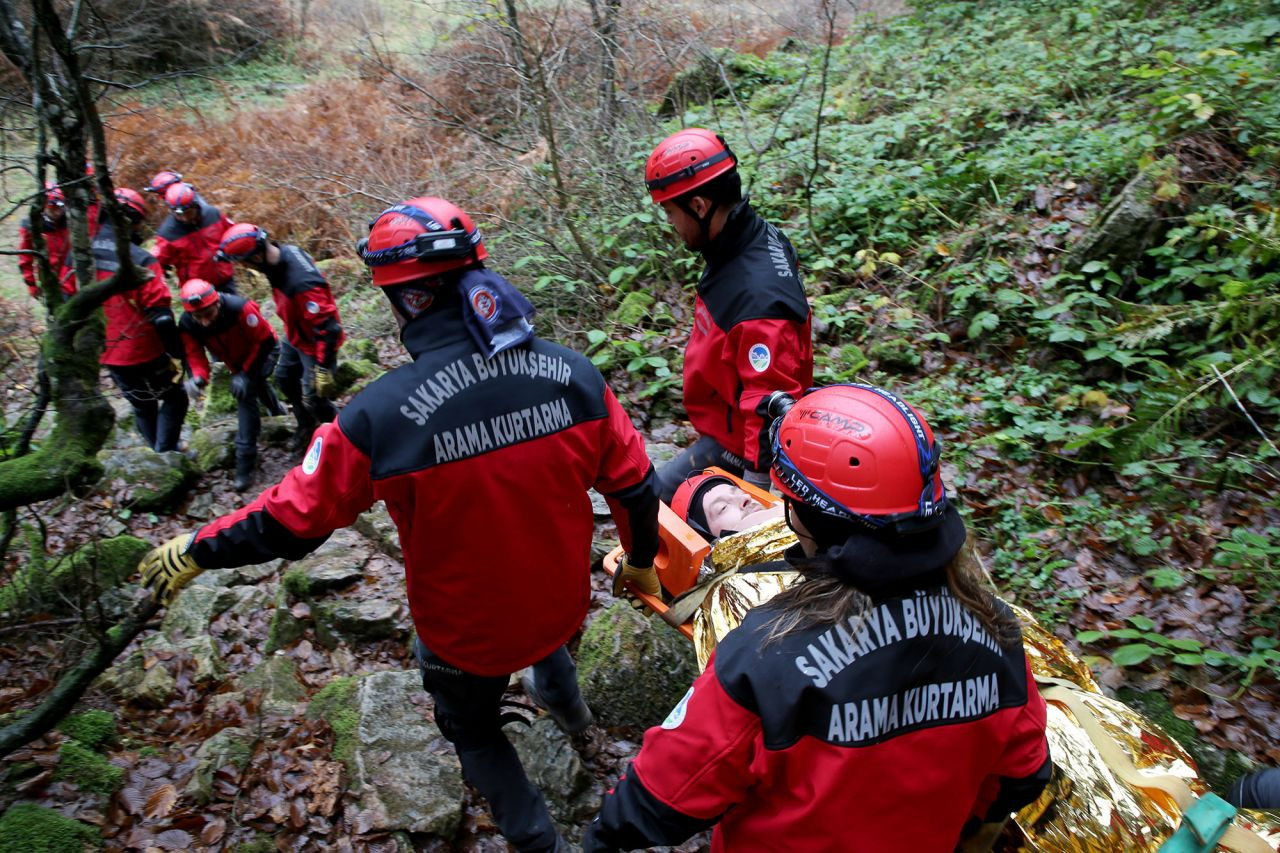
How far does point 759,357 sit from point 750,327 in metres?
0.14

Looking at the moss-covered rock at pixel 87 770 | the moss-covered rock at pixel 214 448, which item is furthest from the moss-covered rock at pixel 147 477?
the moss-covered rock at pixel 87 770

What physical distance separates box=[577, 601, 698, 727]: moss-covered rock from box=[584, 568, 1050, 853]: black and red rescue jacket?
1.93 metres

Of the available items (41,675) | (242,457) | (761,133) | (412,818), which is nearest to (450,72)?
(761,133)

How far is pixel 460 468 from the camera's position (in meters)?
2.36

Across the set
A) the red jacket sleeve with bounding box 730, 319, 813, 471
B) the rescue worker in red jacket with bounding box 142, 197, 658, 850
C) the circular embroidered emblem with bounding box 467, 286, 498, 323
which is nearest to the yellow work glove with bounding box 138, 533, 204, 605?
the rescue worker in red jacket with bounding box 142, 197, 658, 850

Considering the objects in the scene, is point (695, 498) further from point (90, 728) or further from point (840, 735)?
point (90, 728)

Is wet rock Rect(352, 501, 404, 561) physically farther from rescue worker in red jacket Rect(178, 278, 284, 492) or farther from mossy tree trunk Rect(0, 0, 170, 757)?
mossy tree trunk Rect(0, 0, 170, 757)

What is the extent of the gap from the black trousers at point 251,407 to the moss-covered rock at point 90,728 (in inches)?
140

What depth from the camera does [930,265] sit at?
663 centimetres

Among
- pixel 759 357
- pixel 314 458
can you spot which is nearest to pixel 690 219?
pixel 759 357

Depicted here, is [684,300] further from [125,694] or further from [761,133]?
[125,694]

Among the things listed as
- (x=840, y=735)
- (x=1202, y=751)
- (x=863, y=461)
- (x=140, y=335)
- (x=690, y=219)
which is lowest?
(x=1202, y=751)

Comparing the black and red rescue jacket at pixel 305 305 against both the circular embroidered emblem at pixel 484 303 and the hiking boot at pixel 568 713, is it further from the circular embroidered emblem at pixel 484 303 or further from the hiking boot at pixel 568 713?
the circular embroidered emblem at pixel 484 303

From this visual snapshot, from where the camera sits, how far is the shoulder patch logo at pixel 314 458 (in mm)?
2312
